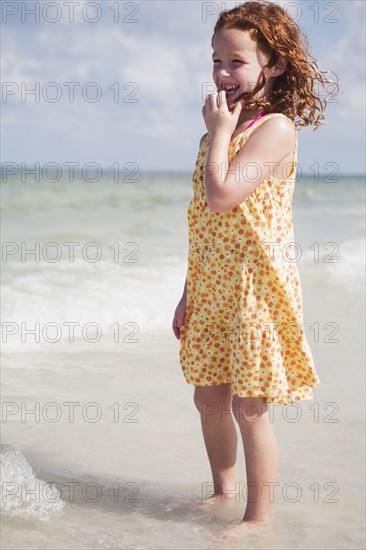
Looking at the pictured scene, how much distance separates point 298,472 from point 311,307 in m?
3.06

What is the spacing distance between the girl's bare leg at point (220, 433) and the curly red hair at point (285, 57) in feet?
2.97

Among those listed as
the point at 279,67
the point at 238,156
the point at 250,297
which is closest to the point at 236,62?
the point at 279,67

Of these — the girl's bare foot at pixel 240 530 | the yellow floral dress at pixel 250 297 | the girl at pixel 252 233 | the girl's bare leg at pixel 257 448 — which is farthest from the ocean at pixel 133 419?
the yellow floral dress at pixel 250 297

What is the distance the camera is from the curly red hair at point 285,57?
8.43 ft

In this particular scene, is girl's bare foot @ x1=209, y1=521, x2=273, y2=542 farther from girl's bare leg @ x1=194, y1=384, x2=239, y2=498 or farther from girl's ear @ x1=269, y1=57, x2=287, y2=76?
girl's ear @ x1=269, y1=57, x2=287, y2=76

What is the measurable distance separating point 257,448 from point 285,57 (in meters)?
1.20

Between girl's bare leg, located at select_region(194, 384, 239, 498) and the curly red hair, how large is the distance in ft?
2.97

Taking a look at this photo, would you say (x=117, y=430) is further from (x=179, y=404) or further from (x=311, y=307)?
(x=311, y=307)

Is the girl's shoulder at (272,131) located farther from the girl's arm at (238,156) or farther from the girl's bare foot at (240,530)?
the girl's bare foot at (240,530)

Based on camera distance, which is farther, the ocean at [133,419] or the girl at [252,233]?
the ocean at [133,419]

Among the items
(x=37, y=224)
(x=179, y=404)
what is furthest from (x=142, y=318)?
(x=37, y=224)

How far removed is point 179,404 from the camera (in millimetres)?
3982

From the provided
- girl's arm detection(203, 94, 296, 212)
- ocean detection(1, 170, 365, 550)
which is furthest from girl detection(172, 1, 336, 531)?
ocean detection(1, 170, 365, 550)

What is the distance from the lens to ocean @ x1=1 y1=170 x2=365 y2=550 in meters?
2.71
